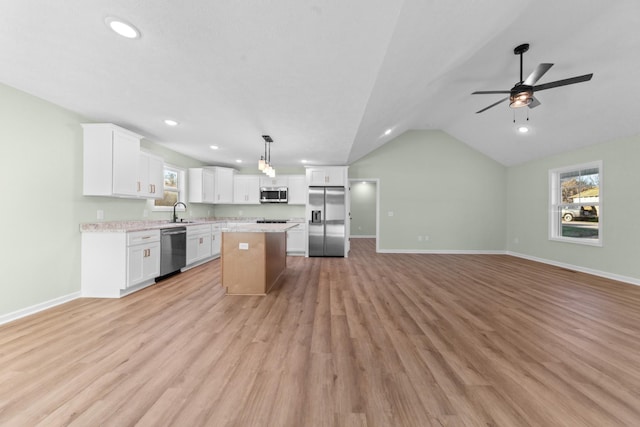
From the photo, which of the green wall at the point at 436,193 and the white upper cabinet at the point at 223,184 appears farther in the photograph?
the green wall at the point at 436,193

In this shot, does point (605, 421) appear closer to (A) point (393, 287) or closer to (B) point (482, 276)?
(A) point (393, 287)

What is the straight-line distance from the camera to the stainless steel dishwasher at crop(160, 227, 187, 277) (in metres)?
4.02

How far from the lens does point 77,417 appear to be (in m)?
1.34

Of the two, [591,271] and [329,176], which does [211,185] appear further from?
[591,271]

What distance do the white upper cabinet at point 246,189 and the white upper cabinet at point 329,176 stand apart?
1498 mm

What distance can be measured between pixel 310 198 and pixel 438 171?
3.83m

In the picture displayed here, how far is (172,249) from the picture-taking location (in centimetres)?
424

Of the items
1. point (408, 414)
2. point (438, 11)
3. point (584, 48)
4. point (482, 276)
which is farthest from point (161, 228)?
point (584, 48)

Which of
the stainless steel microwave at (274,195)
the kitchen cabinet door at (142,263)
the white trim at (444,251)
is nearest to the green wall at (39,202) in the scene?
the kitchen cabinet door at (142,263)

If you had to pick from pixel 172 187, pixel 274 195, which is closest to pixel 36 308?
pixel 172 187

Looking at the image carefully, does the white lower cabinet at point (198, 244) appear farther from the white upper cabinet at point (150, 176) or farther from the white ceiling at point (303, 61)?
the white ceiling at point (303, 61)

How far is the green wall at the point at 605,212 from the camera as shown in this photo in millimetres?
4094

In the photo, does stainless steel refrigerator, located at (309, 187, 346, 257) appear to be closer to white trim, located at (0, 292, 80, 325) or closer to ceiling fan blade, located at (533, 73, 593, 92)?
ceiling fan blade, located at (533, 73, 593, 92)

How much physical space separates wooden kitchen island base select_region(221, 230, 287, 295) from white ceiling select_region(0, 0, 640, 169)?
66.6 inches
